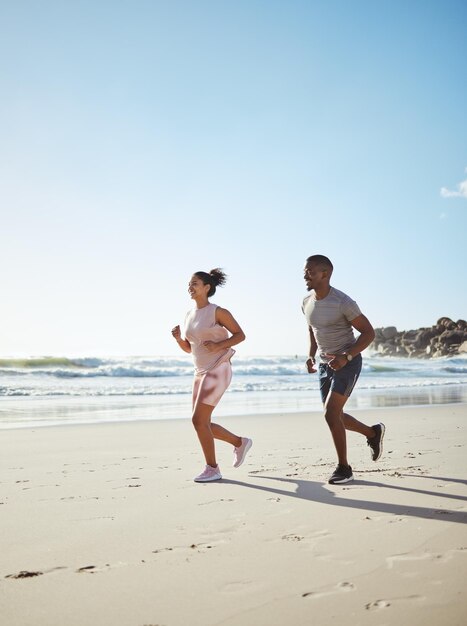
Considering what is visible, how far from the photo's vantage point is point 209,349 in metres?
5.61

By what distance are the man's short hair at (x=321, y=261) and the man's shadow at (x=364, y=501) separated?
192 centimetres

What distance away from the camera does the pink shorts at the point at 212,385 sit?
570 cm

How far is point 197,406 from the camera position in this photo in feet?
18.6

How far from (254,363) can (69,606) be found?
42.4m

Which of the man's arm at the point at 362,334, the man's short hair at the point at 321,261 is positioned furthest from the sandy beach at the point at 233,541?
the man's short hair at the point at 321,261

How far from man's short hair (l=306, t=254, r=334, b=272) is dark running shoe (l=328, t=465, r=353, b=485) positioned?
1.78 meters

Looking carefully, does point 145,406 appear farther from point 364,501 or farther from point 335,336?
point 364,501

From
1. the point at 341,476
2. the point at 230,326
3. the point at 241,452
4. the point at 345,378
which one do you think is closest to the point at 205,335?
the point at 230,326

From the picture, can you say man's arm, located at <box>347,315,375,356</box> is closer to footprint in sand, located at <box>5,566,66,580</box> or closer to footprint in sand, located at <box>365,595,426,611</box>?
footprint in sand, located at <box>365,595,426,611</box>

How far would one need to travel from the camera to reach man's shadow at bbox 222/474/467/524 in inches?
155

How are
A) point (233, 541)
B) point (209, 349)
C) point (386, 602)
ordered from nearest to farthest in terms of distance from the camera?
point (386, 602) → point (233, 541) → point (209, 349)

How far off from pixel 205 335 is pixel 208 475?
1.31 meters

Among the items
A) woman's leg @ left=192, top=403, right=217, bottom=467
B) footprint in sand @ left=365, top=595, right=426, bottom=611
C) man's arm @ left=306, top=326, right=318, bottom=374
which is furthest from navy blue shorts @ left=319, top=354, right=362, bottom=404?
footprint in sand @ left=365, top=595, right=426, bottom=611

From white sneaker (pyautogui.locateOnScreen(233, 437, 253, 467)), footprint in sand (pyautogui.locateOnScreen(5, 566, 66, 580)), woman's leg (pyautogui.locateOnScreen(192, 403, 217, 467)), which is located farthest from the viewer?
white sneaker (pyautogui.locateOnScreen(233, 437, 253, 467))
